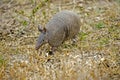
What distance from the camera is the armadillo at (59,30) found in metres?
7.31

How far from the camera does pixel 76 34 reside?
26.1 ft

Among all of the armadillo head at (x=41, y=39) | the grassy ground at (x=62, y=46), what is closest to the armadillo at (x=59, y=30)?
the armadillo head at (x=41, y=39)

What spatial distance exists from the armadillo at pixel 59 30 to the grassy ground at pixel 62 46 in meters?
0.17

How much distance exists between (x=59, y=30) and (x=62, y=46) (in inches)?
17.8

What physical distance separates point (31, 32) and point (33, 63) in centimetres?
197

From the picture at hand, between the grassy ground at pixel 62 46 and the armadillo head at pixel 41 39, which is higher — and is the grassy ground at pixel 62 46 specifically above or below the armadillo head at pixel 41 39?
below

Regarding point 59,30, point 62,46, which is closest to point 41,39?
point 59,30

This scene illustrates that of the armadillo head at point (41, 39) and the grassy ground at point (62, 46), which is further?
the armadillo head at point (41, 39)

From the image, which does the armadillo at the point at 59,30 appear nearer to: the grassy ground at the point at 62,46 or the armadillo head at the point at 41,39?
the armadillo head at the point at 41,39

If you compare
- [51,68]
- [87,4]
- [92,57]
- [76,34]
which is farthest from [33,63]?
[87,4]

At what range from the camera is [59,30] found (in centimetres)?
746

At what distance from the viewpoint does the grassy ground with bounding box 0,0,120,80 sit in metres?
6.13

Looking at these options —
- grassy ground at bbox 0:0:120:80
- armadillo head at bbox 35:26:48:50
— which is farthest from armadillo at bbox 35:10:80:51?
grassy ground at bbox 0:0:120:80

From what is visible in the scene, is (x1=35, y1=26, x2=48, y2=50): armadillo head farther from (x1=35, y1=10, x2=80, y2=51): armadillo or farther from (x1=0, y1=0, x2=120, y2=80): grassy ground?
(x1=0, y1=0, x2=120, y2=80): grassy ground
